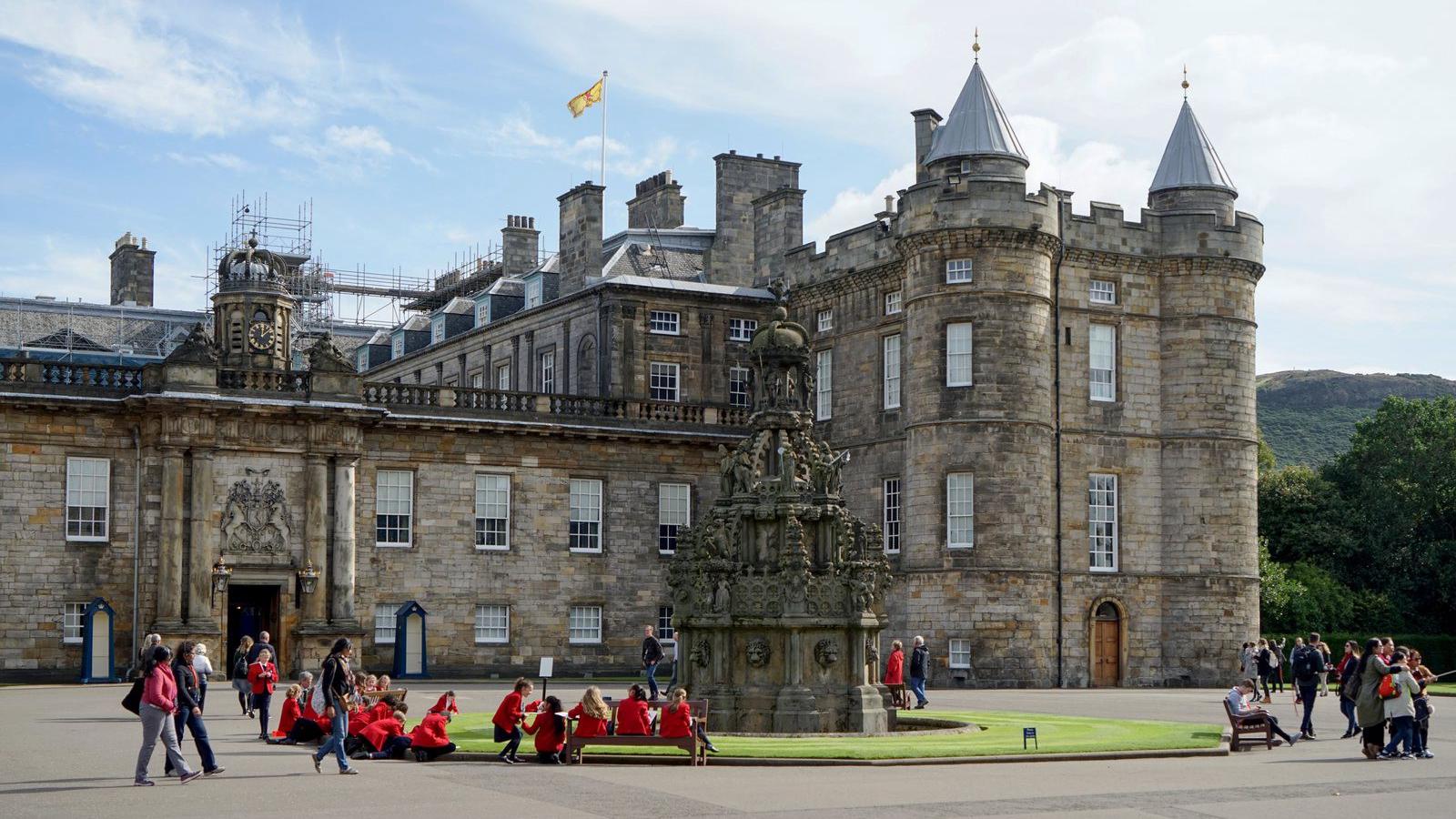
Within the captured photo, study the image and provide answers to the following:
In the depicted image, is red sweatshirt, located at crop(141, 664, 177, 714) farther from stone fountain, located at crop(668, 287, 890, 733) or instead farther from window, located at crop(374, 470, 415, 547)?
window, located at crop(374, 470, 415, 547)

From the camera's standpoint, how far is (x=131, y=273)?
68562 millimetres

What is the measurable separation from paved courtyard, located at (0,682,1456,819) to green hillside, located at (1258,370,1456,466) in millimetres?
110884

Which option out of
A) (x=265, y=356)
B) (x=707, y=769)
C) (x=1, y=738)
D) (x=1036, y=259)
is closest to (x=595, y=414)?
(x=265, y=356)

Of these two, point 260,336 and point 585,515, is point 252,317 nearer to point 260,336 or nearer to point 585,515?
point 260,336

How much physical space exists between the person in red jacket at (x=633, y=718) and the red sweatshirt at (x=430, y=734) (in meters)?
2.08

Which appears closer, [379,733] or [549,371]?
[379,733]

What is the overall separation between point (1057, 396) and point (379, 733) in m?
27.1

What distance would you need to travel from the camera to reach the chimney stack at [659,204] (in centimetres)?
6072

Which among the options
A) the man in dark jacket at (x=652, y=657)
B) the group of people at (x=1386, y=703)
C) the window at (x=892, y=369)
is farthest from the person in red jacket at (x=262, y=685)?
the window at (x=892, y=369)

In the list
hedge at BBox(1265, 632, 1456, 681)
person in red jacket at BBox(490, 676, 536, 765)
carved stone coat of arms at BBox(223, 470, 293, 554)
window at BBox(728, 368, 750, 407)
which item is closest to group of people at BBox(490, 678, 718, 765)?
person in red jacket at BBox(490, 676, 536, 765)

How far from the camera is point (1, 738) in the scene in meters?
23.6

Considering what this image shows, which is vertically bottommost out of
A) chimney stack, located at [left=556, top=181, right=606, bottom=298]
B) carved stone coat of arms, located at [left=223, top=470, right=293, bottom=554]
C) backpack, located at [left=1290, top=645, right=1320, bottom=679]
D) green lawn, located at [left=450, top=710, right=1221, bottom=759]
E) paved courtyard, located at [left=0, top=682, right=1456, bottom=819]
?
green lawn, located at [left=450, top=710, right=1221, bottom=759]

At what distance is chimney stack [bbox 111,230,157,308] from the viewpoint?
224ft

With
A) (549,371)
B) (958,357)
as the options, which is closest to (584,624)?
(549,371)
